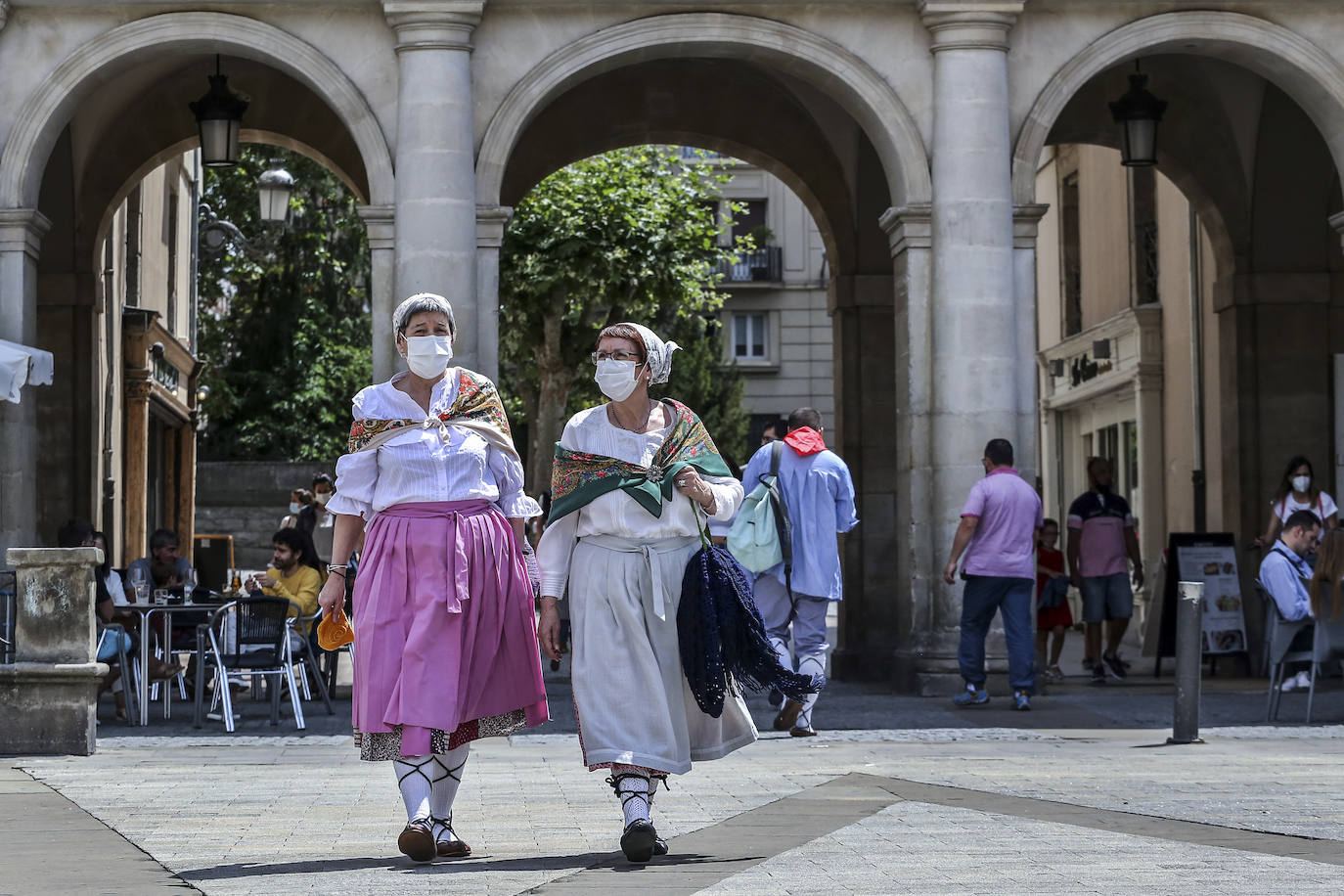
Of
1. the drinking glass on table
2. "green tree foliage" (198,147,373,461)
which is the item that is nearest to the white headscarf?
the drinking glass on table

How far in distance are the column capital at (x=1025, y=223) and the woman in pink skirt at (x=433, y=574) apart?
769 cm

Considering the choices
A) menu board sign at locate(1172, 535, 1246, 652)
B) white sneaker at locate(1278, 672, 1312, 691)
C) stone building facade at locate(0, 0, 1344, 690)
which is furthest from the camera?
menu board sign at locate(1172, 535, 1246, 652)

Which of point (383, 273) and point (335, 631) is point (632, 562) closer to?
point (335, 631)

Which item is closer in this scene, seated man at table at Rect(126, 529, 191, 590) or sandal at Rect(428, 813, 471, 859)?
sandal at Rect(428, 813, 471, 859)

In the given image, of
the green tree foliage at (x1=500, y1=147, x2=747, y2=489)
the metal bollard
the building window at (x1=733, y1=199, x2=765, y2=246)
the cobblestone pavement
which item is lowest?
the cobblestone pavement

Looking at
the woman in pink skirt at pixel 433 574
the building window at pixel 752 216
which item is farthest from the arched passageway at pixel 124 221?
the building window at pixel 752 216

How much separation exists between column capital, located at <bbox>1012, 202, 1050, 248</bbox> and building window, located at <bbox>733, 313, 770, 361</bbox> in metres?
36.6

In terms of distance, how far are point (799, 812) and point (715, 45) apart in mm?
7610

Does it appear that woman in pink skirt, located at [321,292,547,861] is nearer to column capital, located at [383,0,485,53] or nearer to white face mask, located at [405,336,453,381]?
white face mask, located at [405,336,453,381]

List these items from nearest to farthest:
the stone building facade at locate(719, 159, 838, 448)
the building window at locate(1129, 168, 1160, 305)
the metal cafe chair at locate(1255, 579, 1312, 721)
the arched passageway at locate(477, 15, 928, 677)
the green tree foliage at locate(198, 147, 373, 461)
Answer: the metal cafe chair at locate(1255, 579, 1312, 721), the arched passageway at locate(477, 15, 928, 677), the building window at locate(1129, 168, 1160, 305), the green tree foliage at locate(198, 147, 373, 461), the stone building facade at locate(719, 159, 838, 448)

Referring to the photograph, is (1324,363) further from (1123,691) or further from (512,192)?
(512,192)

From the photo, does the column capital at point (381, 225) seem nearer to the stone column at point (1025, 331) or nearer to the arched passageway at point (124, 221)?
the arched passageway at point (124, 221)

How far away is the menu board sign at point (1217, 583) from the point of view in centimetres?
1628

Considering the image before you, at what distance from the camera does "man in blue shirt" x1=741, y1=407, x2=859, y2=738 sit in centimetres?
1173
